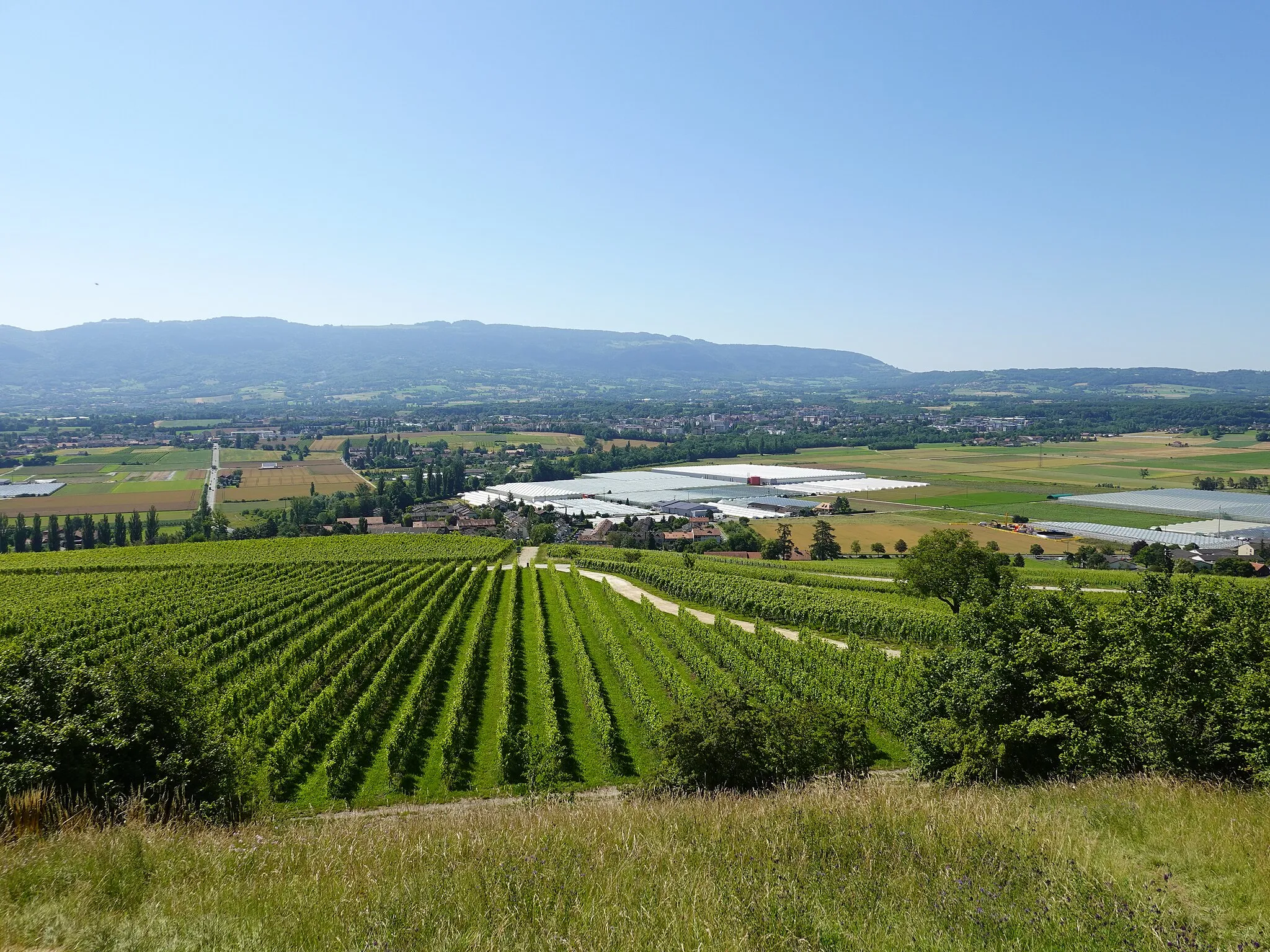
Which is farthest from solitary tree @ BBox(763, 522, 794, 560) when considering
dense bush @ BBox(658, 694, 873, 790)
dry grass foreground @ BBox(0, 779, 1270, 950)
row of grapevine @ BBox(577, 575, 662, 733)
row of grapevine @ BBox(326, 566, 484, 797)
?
dry grass foreground @ BBox(0, 779, 1270, 950)

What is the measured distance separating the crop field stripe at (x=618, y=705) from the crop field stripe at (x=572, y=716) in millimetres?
489

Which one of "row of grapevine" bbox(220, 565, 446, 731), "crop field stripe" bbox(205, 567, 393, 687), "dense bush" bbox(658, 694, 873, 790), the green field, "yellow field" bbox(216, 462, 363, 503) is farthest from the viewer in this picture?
"yellow field" bbox(216, 462, 363, 503)

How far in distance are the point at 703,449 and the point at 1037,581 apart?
115m

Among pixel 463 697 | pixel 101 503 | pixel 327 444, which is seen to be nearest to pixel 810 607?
pixel 463 697

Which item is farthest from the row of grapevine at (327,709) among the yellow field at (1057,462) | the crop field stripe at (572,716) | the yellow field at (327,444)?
the yellow field at (327,444)

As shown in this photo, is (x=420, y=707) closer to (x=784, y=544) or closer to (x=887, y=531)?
(x=784, y=544)

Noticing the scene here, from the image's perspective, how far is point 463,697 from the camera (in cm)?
2697

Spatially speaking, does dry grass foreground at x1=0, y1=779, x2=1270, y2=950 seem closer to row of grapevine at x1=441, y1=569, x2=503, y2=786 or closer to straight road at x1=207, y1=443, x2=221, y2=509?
row of grapevine at x1=441, y1=569, x2=503, y2=786

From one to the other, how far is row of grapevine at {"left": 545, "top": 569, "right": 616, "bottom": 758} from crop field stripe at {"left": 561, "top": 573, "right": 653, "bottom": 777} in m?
0.20

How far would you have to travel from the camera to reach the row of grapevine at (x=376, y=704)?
69.6 feet

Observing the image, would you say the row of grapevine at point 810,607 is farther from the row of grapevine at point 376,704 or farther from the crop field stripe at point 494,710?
the row of grapevine at point 376,704

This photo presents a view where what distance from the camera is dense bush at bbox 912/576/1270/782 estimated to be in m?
11.7

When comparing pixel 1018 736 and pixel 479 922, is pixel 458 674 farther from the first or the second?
pixel 479 922

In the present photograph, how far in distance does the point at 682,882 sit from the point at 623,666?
82.2ft
